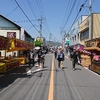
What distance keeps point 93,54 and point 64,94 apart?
17353 millimetres

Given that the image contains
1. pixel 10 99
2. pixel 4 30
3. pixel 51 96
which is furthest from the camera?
pixel 4 30

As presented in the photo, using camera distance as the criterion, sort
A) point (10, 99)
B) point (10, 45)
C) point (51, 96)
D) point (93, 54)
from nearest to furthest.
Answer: point (10, 99) → point (51, 96) → point (10, 45) → point (93, 54)

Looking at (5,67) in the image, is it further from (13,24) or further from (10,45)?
(13,24)

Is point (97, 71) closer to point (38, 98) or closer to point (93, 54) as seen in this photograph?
point (93, 54)

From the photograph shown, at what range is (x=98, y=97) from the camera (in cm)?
977

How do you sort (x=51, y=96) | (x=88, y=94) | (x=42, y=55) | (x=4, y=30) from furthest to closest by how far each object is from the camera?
(x=4, y=30)
(x=42, y=55)
(x=88, y=94)
(x=51, y=96)

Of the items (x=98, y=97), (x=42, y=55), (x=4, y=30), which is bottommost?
(x=98, y=97)

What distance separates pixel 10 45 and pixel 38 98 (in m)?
13.2

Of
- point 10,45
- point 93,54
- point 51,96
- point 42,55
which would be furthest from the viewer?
point 93,54

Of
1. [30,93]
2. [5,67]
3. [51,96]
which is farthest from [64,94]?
[5,67]

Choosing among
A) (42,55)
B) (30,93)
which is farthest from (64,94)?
(42,55)

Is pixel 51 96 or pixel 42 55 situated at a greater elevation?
pixel 42 55

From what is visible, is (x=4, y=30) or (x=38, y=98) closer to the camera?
(x=38, y=98)

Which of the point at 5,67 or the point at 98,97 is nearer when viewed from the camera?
the point at 98,97
